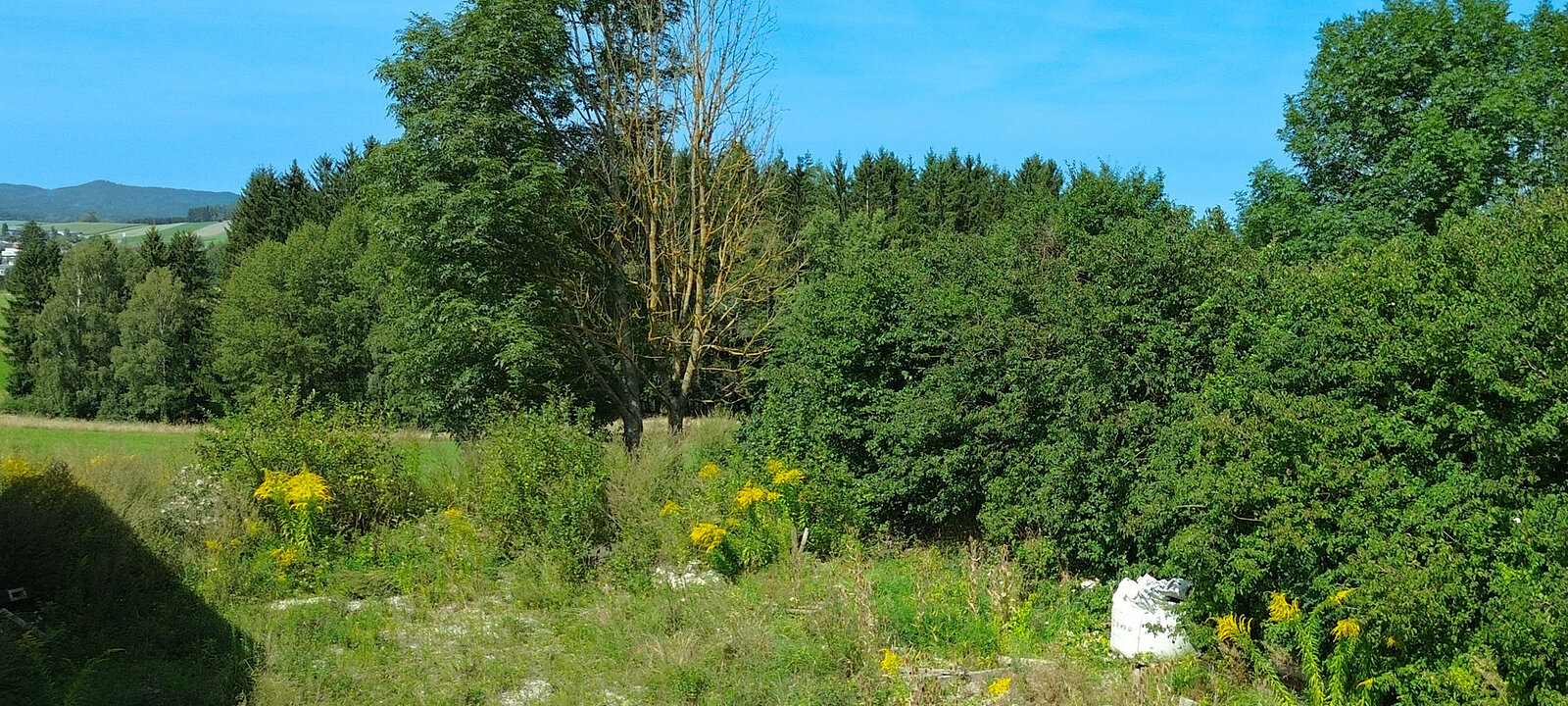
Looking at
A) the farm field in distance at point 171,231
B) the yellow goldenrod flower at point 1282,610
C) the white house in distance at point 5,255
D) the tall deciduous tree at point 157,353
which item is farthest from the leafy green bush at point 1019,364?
the white house in distance at point 5,255

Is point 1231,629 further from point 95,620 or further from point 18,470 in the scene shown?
point 18,470

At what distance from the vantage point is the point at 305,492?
35.9 ft

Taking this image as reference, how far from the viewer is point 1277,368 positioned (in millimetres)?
8516

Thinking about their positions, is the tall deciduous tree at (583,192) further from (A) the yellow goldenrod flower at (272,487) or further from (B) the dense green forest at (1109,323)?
(A) the yellow goldenrod flower at (272,487)

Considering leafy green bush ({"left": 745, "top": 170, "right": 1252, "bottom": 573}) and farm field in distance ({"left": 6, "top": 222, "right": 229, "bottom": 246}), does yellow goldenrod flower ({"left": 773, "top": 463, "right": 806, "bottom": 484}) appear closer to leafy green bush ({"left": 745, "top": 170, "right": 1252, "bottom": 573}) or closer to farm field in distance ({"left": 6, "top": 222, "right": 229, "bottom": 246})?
leafy green bush ({"left": 745, "top": 170, "right": 1252, "bottom": 573})

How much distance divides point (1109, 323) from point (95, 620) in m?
10.1

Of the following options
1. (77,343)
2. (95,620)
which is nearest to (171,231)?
(77,343)

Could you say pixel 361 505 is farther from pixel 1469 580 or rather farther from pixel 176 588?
pixel 1469 580

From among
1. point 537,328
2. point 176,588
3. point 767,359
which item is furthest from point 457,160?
point 176,588

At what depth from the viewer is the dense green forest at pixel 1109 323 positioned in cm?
684

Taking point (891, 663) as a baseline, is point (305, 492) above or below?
above

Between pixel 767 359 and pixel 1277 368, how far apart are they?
864 cm

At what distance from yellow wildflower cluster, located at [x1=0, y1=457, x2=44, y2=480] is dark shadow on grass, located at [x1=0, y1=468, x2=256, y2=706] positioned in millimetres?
135

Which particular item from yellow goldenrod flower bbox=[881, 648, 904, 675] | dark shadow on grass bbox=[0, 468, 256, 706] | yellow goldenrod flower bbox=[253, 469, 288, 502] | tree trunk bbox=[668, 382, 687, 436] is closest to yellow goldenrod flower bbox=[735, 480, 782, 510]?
yellow goldenrod flower bbox=[881, 648, 904, 675]
